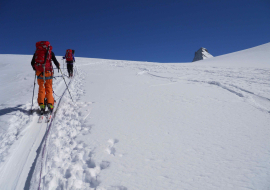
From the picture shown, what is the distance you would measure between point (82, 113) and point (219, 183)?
314cm

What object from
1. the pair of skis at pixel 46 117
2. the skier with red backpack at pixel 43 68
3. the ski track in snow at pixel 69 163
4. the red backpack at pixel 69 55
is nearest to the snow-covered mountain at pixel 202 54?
the red backpack at pixel 69 55

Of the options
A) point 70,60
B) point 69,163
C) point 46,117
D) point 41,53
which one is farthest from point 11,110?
point 70,60

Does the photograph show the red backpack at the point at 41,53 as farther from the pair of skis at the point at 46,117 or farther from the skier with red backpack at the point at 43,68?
the pair of skis at the point at 46,117

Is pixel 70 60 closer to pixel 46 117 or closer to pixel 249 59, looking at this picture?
pixel 46 117

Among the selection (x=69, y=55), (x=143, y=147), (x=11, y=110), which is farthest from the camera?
Result: (x=69, y=55)

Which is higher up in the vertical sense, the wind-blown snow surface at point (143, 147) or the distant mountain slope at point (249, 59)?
the distant mountain slope at point (249, 59)

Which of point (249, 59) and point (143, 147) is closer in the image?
point (143, 147)

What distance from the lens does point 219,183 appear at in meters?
1.59

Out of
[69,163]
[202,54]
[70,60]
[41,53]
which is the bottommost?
[69,163]

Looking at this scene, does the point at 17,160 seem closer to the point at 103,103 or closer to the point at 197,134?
the point at 103,103

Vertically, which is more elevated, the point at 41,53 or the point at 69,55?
the point at 69,55

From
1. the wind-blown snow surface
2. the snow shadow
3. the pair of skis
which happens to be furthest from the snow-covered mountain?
the snow shadow

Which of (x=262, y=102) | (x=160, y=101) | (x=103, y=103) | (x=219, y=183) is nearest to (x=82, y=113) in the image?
(x=103, y=103)

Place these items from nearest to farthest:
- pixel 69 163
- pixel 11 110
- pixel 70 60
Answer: pixel 69 163, pixel 11 110, pixel 70 60
